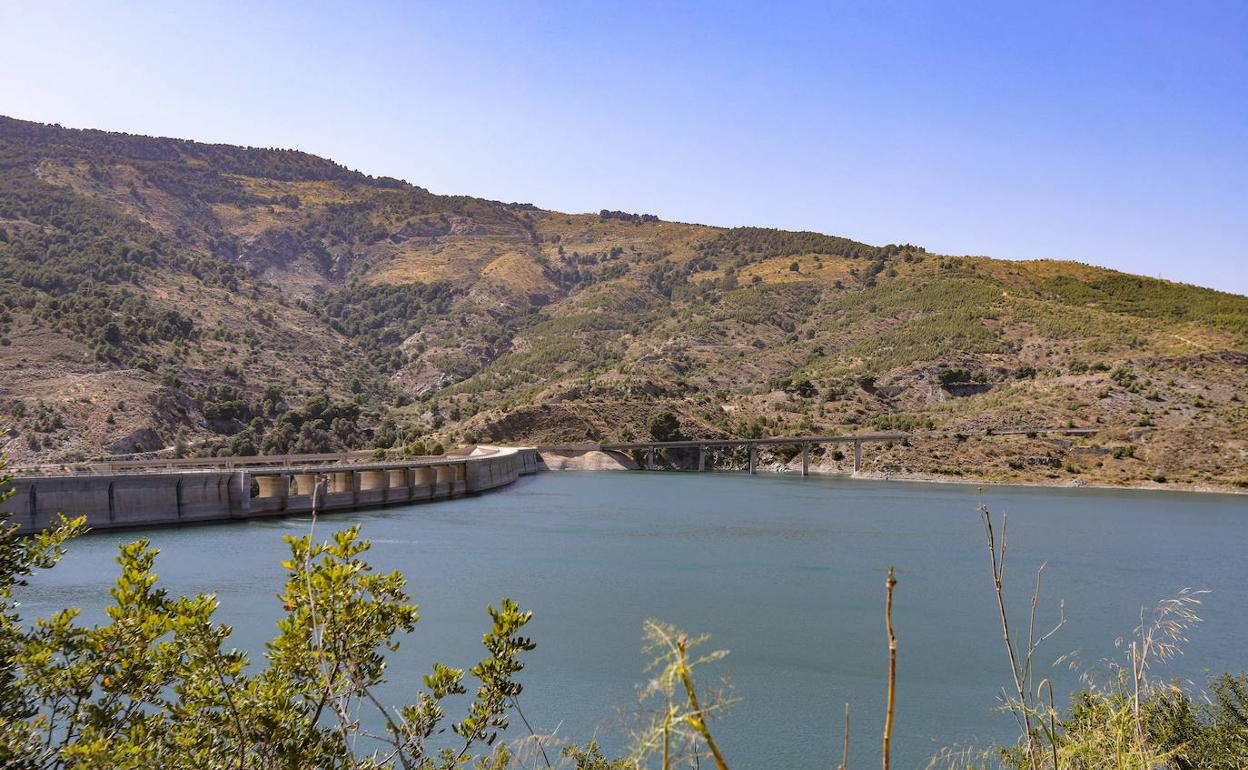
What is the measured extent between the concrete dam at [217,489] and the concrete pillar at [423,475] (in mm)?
66

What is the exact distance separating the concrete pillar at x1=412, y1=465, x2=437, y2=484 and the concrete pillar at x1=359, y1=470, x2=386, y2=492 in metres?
2.88

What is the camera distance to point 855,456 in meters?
88.9

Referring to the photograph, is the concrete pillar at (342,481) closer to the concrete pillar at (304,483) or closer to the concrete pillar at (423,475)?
the concrete pillar at (304,483)

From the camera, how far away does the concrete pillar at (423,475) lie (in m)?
60.6

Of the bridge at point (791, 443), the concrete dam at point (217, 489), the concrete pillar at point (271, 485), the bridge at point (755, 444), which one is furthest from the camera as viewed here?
the bridge at point (755, 444)

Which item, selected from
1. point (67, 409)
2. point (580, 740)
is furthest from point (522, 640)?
point (67, 409)

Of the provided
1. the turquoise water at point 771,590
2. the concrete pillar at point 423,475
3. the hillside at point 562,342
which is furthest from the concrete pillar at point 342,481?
the hillside at point 562,342

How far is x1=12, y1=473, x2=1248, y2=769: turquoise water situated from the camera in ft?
59.8

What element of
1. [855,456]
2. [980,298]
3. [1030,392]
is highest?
[980,298]

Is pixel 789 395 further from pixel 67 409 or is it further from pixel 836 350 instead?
pixel 67 409

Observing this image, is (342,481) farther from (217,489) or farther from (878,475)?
(878,475)

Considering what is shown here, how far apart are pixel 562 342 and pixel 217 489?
98408 mm

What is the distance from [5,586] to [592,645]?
56.9 ft

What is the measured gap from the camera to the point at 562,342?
468 feet
